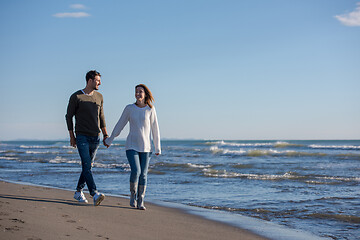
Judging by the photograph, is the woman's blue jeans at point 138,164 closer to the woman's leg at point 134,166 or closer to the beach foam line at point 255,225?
the woman's leg at point 134,166

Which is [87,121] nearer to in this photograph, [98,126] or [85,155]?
[98,126]

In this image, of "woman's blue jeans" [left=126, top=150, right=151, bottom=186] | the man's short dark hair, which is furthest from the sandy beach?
the man's short dark hair

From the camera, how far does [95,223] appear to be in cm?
453

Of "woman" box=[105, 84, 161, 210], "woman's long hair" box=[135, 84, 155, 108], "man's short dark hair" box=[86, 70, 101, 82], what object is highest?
"man's short dark hair" box=[86, 70, 101, 82]

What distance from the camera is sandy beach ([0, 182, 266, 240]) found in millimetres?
3902

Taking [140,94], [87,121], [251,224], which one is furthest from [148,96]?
[251,224]

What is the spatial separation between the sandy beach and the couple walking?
50cm

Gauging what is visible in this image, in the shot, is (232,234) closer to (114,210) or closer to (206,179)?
(114,210)

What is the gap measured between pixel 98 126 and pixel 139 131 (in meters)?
0.63

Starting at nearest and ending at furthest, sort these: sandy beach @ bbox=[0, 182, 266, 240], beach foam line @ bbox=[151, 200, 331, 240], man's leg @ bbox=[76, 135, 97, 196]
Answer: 1. sandy beach @ bbox=[0, 182, 266, 240]
2. beach foam line @ bbox=[151, 200, 331, 240]
3. man's leg @ bbox=[76, 135, 97, 196]

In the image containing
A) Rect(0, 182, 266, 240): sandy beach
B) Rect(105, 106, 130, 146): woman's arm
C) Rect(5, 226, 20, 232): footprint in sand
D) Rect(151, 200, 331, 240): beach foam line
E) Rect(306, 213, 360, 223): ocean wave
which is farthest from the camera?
Rect(306, 213, 360, 223): ocean wave

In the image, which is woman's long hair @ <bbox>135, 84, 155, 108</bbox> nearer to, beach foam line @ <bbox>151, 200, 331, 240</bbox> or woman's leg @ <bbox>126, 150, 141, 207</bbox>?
woman's leg @ <bbox>126, 150, 141, 207</bbox>

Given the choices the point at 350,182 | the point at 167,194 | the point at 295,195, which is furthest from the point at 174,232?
the point at 350,182

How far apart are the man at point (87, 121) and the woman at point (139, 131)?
27cm
